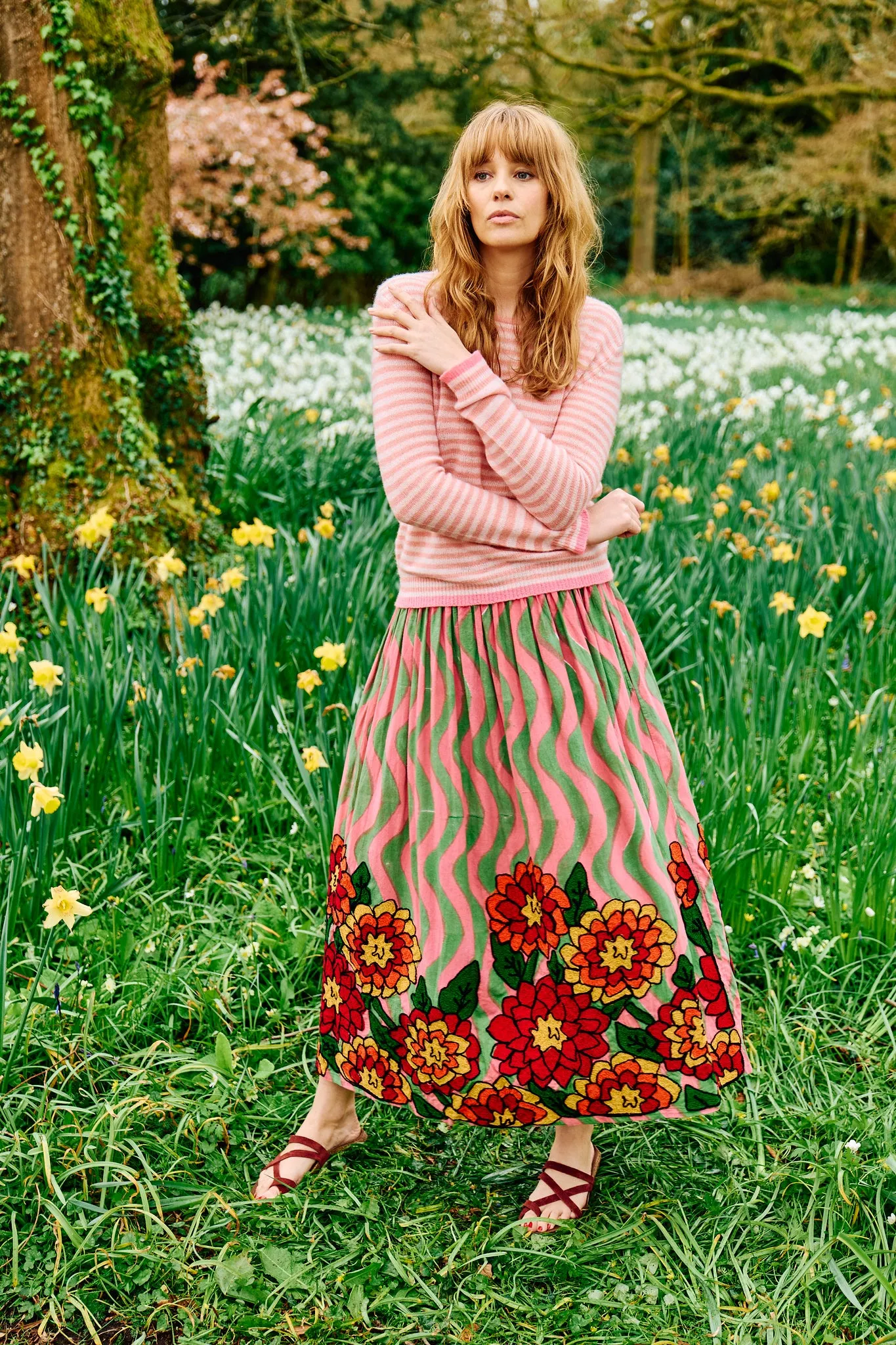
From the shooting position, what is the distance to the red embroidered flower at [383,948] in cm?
168

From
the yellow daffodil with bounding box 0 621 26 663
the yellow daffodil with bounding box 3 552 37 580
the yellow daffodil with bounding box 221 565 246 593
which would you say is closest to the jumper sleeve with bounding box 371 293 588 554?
the yellow daffodil with bounding box 0 621 26 663

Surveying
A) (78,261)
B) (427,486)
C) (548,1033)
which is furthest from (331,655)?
(78,261)

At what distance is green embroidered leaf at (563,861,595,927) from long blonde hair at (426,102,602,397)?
70 centimetres

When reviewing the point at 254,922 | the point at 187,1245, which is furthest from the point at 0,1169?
the point at 254,922

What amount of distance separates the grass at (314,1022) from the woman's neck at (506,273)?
0.98 meters

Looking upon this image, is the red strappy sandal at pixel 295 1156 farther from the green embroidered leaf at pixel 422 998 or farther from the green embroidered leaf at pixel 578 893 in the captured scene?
the green embroidered leaf at pixel 578 893

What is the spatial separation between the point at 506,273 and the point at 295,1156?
1.40 m

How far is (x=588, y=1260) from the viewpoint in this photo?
5.51ft

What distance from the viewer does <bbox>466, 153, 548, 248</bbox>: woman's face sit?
62.3 inches

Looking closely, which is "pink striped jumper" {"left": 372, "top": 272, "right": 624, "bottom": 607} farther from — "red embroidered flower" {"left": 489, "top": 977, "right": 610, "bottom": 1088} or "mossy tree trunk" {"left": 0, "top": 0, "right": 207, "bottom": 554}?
"mossy tree trunk" {"left": 0, "top": 0, "right": 207, "bottom": 554}

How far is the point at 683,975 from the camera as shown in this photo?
1613 millimetres

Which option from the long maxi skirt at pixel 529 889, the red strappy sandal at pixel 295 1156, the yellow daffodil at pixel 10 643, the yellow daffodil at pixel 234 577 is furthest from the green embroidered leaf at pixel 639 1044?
the yellow daffodil at pixel 234 577

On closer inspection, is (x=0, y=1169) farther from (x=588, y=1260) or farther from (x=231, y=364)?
(x=231, y=364)

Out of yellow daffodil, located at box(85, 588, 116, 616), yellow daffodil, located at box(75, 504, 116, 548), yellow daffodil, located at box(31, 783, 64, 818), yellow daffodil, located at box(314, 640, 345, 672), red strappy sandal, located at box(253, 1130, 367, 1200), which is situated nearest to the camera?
red strappy sandal, located at box(253, 1130, 367, 1200)
